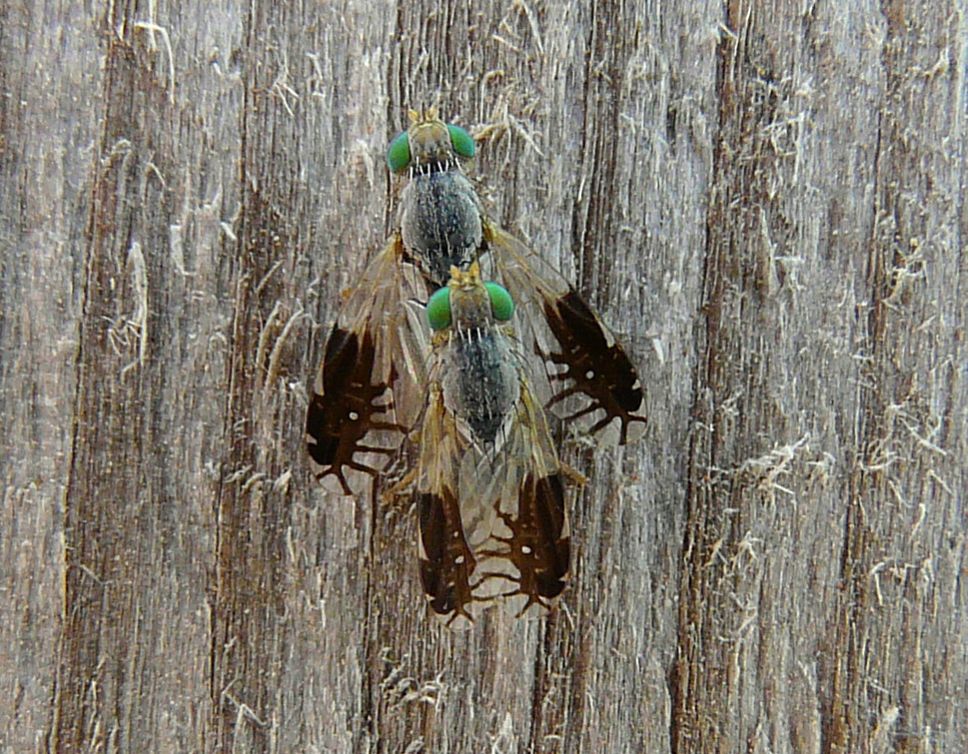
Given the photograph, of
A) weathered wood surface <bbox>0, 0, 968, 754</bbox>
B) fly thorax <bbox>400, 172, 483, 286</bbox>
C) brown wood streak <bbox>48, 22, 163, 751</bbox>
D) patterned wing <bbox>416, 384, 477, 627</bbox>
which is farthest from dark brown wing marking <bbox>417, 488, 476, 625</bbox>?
brown wood streak <bbox>48, 22, 163, 751</bbox>

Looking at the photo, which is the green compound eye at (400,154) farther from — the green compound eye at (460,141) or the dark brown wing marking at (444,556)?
the dark brown wing marking at (444,556)

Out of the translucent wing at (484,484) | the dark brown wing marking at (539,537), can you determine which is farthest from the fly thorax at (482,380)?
the dark brown wing marking at (539,537)

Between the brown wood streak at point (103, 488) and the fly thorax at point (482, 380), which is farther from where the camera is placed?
the brown wood streak at point (103, 488)

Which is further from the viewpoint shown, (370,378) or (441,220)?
(370,378)

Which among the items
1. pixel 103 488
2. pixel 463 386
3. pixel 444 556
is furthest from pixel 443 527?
pixel 103 488

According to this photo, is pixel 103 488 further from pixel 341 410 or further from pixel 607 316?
pixel 607 316

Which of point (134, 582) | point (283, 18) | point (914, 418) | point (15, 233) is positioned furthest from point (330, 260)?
point (914, 418)

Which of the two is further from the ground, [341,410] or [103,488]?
[341,410]

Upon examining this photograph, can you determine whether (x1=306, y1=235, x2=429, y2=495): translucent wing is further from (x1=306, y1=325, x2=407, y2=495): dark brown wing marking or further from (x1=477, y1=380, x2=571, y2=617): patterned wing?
(x1=477, y1=380, x2=571, y2=617): patterned wing
